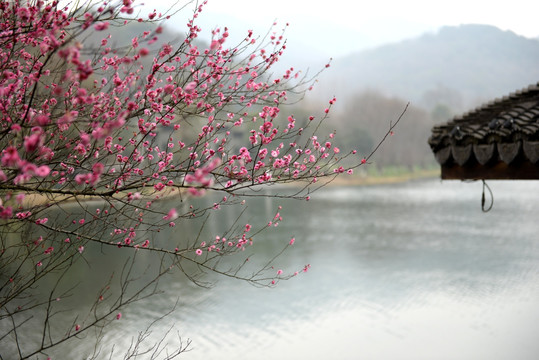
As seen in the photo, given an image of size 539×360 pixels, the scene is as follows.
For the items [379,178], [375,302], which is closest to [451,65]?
[379,178]

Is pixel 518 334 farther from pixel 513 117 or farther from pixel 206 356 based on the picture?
pixel 513 117

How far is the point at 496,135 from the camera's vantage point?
2512 millimetres

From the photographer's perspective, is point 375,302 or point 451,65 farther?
point 451,65

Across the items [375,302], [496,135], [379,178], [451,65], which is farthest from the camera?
[451,65]

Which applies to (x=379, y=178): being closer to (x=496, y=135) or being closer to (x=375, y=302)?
(x=375, y=302)

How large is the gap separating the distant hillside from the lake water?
4661cm

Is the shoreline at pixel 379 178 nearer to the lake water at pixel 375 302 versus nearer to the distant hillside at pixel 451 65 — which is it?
the lake water at pixel 375 302

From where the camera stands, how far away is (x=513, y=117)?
267 cm

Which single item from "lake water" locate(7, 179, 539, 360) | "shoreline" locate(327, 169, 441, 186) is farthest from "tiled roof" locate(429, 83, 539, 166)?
"shoreline" locate(327, 169, 441, 186)

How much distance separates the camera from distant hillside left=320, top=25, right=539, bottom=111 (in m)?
65.0

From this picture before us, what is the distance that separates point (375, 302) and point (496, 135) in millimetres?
5158

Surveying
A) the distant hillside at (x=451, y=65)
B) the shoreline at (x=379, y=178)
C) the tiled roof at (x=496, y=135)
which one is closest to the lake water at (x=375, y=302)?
the tiled roof at (x=496, y=135)

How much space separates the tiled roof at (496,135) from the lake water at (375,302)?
8.36ft

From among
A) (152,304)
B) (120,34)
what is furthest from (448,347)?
(120,34)
